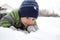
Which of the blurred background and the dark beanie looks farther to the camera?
the blurred background

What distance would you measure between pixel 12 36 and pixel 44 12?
1180mm

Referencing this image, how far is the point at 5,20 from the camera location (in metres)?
1.01

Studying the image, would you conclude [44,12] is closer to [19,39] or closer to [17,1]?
[17,1]

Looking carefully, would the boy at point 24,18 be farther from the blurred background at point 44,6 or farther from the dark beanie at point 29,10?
the blurred background at point 44,6

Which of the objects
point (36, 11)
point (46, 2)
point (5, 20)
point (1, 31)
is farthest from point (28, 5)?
point (46, 2)

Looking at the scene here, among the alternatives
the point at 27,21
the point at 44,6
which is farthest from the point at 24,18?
the point at 44,6

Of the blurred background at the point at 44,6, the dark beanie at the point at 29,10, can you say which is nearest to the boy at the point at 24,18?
the dark beanie at the point at 29,10

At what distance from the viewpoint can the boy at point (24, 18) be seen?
37.9 inches

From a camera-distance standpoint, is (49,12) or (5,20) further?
(49,12)

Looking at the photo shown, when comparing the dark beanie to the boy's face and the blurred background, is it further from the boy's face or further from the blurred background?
the blurred background

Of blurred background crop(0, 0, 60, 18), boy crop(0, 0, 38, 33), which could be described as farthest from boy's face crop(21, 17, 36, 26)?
blurred background crop(0, 0, 60, 18)

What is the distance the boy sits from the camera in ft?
3.16

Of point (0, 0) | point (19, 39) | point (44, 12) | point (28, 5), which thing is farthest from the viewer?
point (0, 0)

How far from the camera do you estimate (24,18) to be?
0.98 meters
